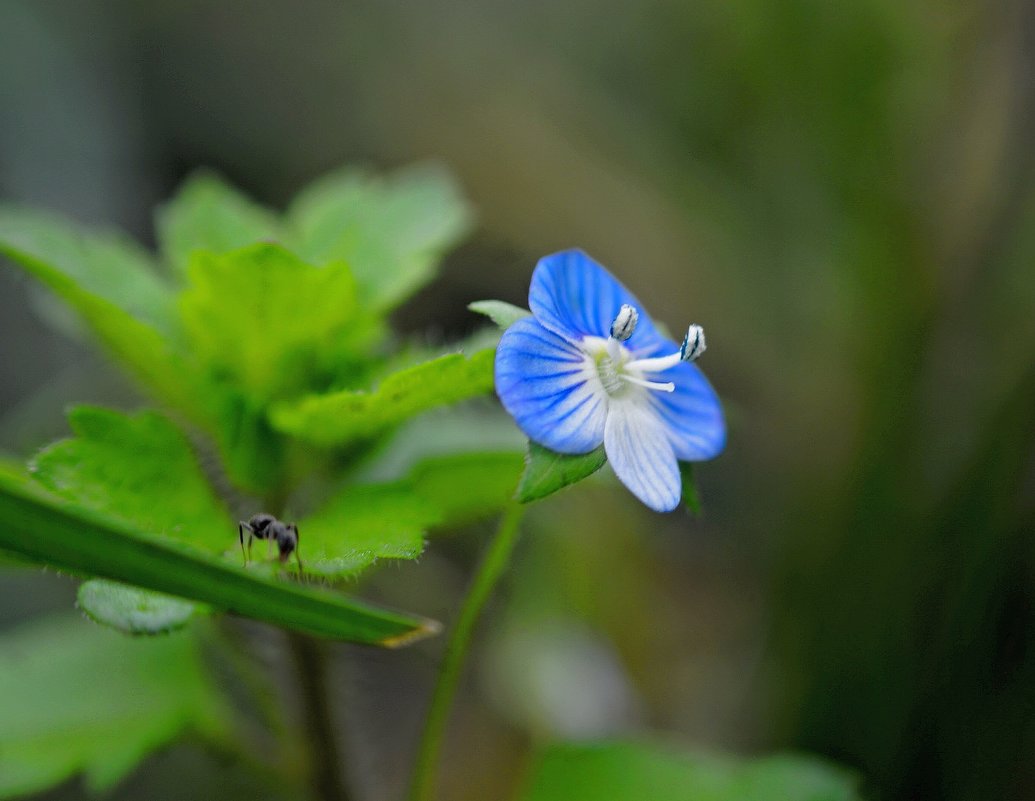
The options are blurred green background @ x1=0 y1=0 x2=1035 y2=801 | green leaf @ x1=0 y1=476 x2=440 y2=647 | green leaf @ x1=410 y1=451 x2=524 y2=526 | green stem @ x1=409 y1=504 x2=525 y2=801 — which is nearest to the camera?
green leaf @ x1=0 y1=476 x2=440 y2=647

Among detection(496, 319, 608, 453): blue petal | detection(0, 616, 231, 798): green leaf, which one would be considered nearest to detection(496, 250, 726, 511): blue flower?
detection(496, 319, 608, 453): blue petal

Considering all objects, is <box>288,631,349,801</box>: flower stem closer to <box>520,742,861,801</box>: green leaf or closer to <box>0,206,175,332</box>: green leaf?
<box>520,742,861,801</box>: green leaf

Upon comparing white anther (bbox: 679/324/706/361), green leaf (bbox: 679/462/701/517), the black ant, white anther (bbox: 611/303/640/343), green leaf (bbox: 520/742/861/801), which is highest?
white anther (bbox: 611/303/640/343)

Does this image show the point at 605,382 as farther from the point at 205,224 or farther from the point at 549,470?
the point at 205,224

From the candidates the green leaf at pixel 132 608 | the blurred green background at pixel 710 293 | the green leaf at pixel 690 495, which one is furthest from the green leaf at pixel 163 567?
the blurred green background at pixel 710 293

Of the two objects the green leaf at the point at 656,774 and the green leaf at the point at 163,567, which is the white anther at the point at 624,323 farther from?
the green leaf at the point at 656,774

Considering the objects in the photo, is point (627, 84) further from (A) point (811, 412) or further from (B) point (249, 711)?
(B) point (249, 711)
